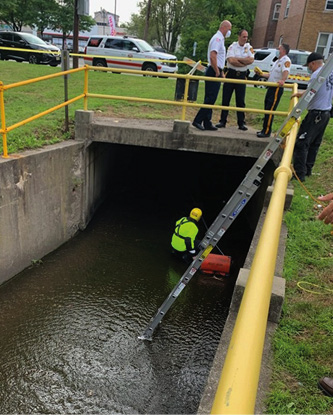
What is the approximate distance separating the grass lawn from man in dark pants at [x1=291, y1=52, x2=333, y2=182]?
1.57 feet

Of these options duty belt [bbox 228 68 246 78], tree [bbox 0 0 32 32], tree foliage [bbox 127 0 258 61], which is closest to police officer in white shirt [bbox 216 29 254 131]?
duty belt [bbox 228 68 246 78]

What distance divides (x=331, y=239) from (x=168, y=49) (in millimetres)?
47070

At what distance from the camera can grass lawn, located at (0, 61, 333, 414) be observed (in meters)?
2.41

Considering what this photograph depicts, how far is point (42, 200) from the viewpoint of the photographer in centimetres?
634

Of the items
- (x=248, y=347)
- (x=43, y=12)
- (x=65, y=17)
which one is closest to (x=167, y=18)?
(x=65, y=17)

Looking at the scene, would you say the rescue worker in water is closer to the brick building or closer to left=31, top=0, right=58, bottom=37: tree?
the brick building

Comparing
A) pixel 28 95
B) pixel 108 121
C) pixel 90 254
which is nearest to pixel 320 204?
pixel 90 254

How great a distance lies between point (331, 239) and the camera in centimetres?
459

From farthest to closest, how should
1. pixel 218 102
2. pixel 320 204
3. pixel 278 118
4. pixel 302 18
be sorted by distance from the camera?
pixel 302 18
pixel 218 102
pixel 278 118
pixel 320 204

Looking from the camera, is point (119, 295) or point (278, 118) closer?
point (119, 295)

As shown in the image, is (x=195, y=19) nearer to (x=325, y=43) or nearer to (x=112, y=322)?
(x=325, y=43)

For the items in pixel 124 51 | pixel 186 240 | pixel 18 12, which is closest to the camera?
pixel 186 240

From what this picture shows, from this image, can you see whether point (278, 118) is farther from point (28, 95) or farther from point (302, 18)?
point (302, 18)

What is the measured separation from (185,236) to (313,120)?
2956mm
